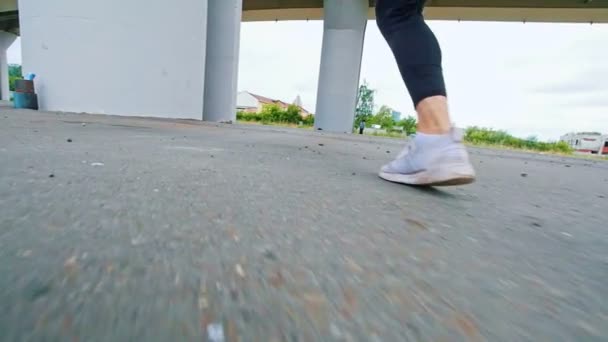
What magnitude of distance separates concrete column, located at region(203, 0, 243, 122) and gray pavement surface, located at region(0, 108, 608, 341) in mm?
5129

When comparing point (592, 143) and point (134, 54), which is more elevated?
point (134, 54)

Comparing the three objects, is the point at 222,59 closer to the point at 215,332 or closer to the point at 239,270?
the point at 239,270

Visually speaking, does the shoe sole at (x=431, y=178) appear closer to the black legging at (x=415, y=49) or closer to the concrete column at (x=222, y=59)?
the black legging at (x=415, y=49)

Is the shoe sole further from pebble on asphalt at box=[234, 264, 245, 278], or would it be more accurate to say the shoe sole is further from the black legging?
pebble on asphalt at box=[234, 264, 245, 278]

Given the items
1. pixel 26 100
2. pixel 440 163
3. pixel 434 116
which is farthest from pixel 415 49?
pixel 26 100

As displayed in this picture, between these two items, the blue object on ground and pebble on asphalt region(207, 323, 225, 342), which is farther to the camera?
the blue object on ground

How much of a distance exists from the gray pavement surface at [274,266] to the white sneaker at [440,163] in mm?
134

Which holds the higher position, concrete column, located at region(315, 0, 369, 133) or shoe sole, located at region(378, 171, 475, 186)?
concrete column, located at region(315, 0, 369, 133)

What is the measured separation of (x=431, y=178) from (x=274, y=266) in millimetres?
734

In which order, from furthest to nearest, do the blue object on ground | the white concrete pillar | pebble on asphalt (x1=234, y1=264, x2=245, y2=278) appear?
the white concrete pillar → the blue object on ground → pebble on asphalt (x1=234, y1=264, x2=245, y2=278)

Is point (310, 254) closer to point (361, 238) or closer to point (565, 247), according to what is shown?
point (361, 238)

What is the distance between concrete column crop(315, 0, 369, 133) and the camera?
7.92m

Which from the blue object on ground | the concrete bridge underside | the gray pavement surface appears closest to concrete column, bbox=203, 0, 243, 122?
the concrete bridge underside

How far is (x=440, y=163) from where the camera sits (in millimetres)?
933
